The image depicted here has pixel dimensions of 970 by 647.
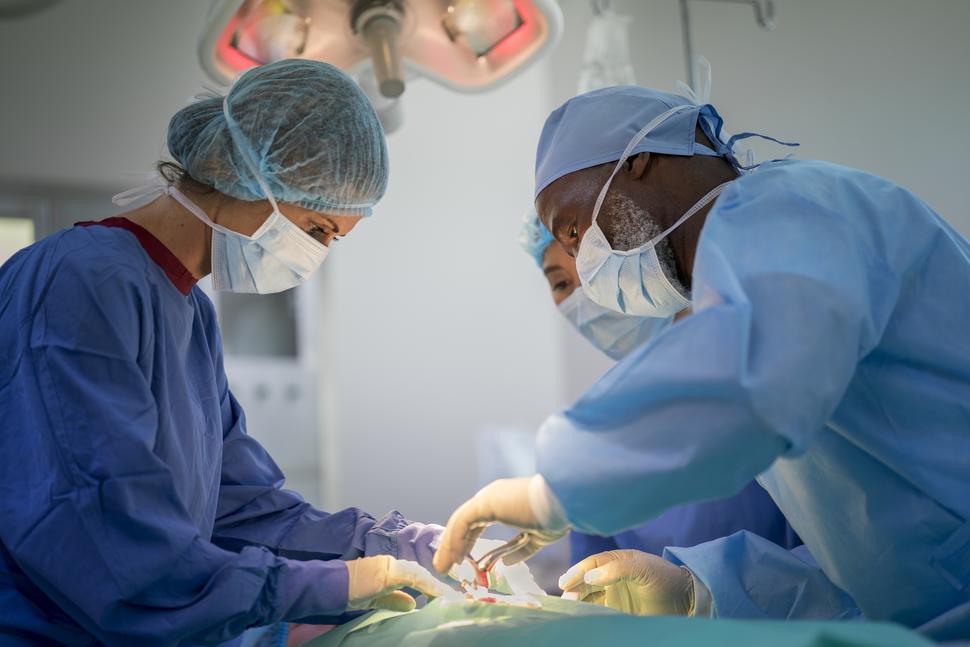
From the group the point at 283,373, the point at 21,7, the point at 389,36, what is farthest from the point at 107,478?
the point at 283,373

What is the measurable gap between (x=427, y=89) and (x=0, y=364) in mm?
2776

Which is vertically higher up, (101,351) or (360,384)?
(101,351)

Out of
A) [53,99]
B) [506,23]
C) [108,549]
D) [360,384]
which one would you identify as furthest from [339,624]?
[53,99]

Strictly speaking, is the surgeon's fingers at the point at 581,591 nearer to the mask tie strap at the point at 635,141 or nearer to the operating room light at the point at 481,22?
the mask tie strap at the point at 635,141

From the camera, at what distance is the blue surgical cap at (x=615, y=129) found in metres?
1.45

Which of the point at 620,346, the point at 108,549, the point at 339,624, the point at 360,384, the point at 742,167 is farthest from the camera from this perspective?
the point at 360,384

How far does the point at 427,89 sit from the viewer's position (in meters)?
3.78

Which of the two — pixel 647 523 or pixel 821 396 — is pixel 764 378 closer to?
pixel 821 396

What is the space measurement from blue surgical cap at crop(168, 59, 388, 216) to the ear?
1.50ft

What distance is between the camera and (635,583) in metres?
1.58

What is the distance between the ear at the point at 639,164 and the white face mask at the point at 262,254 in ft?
1.88

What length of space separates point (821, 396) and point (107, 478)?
91 cm

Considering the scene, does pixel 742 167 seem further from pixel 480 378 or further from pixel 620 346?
pixel 480 378

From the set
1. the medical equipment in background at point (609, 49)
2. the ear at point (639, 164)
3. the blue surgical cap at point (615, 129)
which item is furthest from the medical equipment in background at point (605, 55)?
the ear at point (639, 164)
